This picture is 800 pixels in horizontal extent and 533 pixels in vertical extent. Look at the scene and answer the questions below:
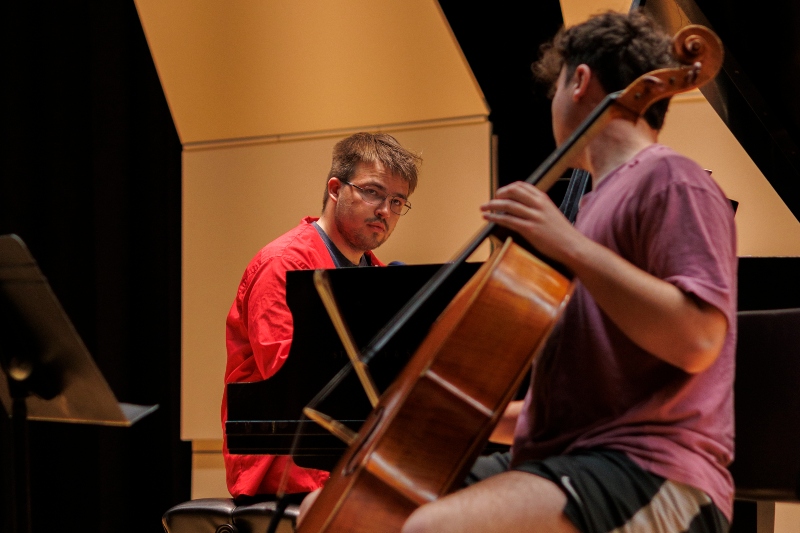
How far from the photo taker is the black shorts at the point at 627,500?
1.13 metres

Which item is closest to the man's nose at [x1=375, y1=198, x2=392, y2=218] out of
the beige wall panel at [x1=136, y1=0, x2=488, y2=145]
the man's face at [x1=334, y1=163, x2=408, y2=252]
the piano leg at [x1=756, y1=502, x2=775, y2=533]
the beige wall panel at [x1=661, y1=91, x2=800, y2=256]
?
the man's face at [x1=334, y1=163, x2=408, y2=252]

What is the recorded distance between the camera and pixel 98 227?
381cm

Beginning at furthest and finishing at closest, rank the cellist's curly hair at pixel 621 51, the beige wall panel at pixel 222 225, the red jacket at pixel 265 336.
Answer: the beige wall panel at pixel 222 225
the red jacket at pixel 265 336
the cellist's curly hair at pixel 621 51

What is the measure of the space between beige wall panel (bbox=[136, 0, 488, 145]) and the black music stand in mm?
2250

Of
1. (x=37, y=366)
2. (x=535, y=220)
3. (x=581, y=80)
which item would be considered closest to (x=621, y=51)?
(x=581, y=80)

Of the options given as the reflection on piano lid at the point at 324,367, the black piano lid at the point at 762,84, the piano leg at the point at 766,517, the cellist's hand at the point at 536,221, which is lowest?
the piano leg at the point at 766,517

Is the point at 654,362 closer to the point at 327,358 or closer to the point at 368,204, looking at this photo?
the point at 327,358

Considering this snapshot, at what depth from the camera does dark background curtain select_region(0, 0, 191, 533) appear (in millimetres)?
3822

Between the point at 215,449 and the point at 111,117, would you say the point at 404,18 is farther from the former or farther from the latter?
the point at 215,449

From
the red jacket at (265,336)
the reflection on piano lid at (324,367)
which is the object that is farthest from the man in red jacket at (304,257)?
the reflection on piano lid at (324,367)

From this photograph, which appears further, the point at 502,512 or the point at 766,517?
the point at 766,517

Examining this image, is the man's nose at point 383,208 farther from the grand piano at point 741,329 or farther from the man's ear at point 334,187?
the grand piano at point 741,329

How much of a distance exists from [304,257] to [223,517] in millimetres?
810

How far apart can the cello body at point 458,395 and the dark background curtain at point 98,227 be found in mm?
2858
